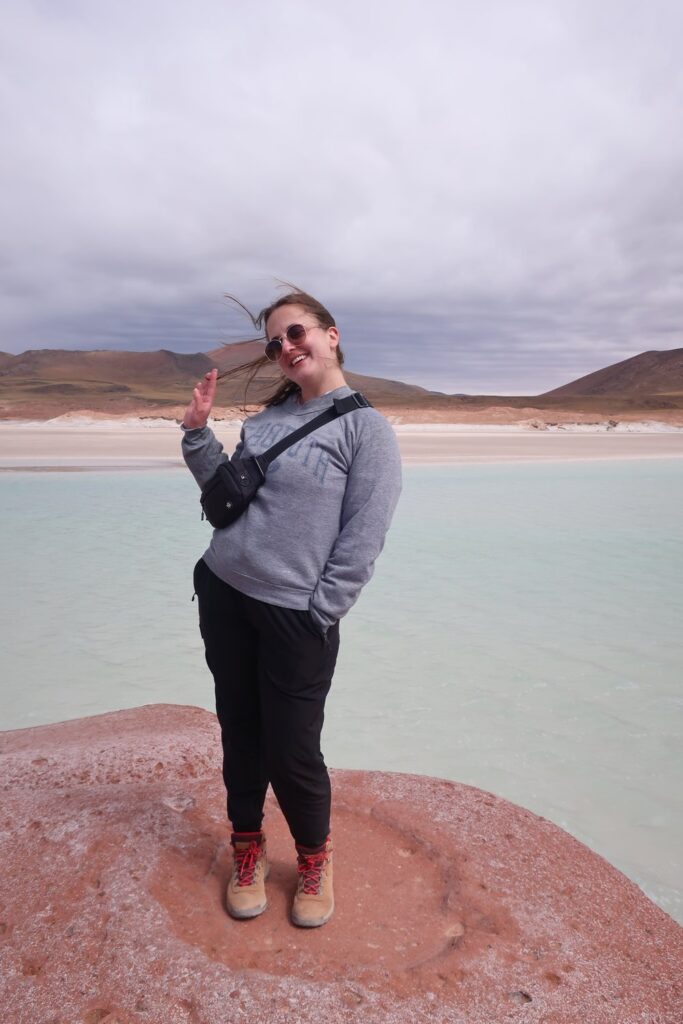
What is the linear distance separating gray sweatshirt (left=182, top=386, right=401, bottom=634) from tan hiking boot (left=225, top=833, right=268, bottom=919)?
0.79m

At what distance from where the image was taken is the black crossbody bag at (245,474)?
204cm

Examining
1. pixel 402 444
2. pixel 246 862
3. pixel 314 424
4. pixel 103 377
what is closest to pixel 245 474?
pixel 314 424

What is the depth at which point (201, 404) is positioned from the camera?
215 cm

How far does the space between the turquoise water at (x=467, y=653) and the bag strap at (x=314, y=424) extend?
7.34 feet

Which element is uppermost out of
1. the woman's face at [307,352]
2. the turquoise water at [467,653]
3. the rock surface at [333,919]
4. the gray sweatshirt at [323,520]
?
the woman's face at [307,352]

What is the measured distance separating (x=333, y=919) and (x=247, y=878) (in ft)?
0.91

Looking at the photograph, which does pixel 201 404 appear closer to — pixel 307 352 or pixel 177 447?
pixel 307 352

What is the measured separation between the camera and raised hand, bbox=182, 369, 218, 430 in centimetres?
215

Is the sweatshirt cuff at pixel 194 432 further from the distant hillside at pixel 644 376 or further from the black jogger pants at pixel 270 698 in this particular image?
the distant hillside at pixel 644 376

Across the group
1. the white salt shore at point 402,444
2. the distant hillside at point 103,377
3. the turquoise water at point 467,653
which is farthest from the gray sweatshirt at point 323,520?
the distant hillside at point 103,377

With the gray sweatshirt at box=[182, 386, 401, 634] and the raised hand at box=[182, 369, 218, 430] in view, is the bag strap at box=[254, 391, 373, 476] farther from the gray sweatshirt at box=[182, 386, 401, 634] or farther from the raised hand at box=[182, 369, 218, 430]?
the raised hand at box=[182, 369, 218, 430]

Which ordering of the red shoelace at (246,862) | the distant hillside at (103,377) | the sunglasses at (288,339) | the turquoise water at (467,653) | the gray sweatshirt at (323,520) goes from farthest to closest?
the distant hillside at (103,377) → the turquoise water at (467,653) → the red shoelace at (246,862) → the sunglasses at (288,339) → the gray sweatshirt at (323,520)

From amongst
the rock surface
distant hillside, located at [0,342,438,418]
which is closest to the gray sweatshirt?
the rock surface

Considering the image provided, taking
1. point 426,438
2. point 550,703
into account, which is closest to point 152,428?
point 426,438
